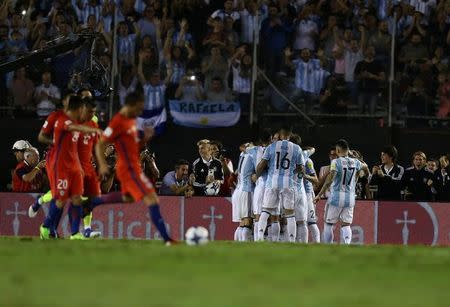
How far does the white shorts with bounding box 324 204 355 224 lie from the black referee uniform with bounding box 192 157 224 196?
2435 mm

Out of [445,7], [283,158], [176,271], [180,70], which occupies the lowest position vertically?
[176,271]

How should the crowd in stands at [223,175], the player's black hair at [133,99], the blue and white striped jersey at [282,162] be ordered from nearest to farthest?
the player's black hair at [133,99] < the blue and white striped jersey at [282,162] < the crowd in stands at [223,175]

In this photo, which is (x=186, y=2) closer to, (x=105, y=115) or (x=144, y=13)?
(x=144, y=13)

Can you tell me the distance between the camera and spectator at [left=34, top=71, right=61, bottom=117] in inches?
965

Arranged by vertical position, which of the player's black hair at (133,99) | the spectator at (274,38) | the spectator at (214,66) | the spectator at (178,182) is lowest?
the spectator at (178,182)

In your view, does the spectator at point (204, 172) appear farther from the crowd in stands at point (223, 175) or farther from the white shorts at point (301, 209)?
the white shorts at point (301, 209)

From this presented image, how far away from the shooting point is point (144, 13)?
82.1 ft

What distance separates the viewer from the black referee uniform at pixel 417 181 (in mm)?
23656

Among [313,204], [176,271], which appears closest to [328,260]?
[176,271]

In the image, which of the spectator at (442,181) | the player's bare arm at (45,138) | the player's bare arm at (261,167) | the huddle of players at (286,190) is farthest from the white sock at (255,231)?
the player's bare arm at (45,138)

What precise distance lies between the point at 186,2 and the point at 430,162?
236 inches

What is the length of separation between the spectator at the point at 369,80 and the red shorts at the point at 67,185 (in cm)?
779

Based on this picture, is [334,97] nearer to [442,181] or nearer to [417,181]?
[417,181]

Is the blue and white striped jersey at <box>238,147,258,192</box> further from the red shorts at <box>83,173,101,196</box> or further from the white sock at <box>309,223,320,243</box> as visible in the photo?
the red shorts at <box>83,173,101,196</box>
